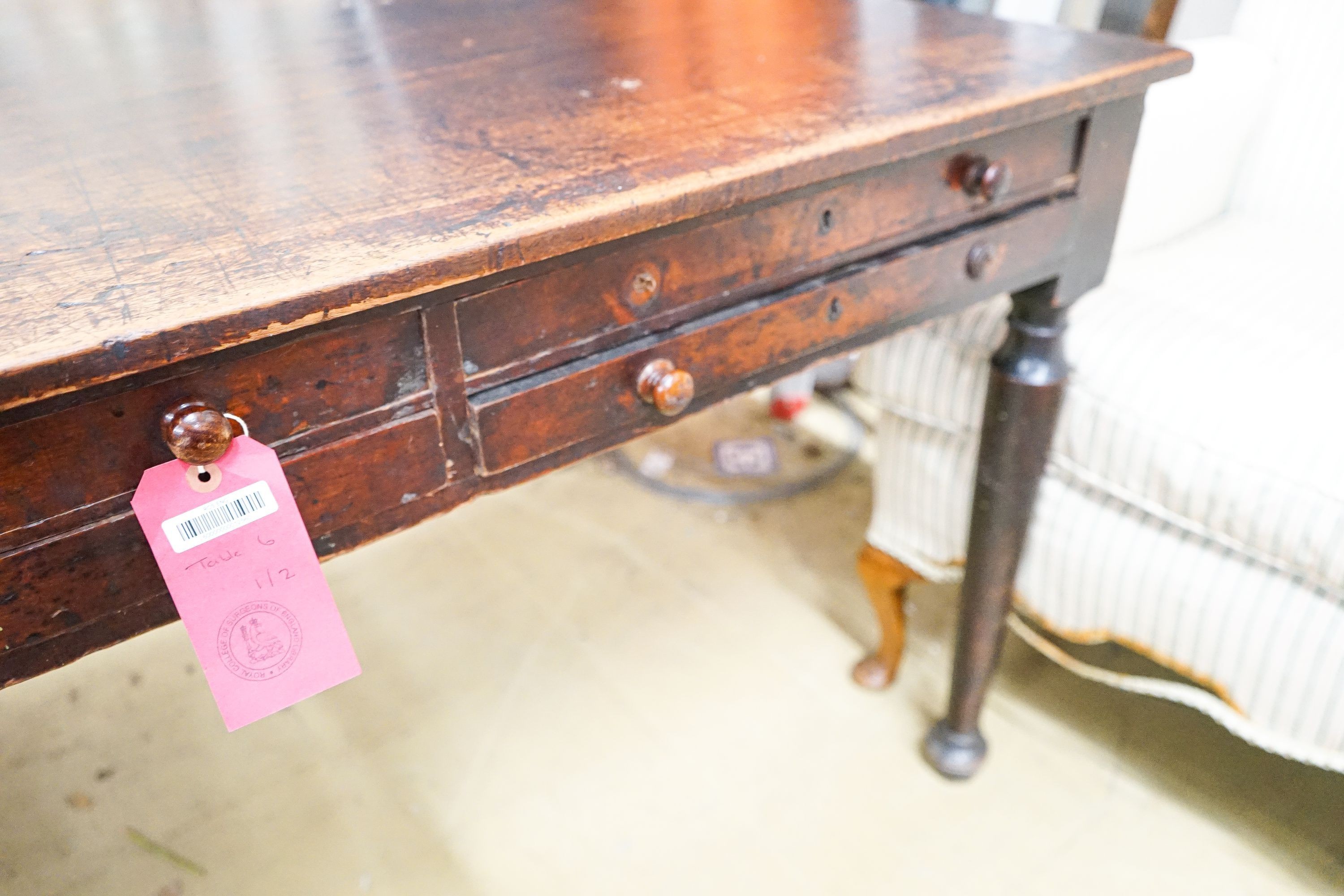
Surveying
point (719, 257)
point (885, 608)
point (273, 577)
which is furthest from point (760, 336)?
point (885, 608)

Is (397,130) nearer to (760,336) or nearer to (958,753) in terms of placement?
(760,336)

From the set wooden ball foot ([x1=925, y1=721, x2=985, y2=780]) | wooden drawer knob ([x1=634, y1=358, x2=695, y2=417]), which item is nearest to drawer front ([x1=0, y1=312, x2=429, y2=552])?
wooden drawer knob ([x1=634, y1=358, x2=695, y2=417])

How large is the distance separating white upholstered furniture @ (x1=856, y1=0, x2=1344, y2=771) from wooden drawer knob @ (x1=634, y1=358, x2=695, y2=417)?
0.27m

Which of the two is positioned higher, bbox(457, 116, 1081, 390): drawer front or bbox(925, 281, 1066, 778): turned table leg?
bbox(457, 116, 1081, 390): drawer front

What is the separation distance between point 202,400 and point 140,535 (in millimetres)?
74

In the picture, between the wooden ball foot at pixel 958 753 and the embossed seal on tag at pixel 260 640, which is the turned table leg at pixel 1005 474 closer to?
the wooden ball foot at pixel 958 753

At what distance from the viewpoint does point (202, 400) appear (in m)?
0.43

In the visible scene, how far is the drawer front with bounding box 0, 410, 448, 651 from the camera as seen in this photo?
Answer: 0.42m

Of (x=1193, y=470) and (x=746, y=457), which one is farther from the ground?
(x=1193, y=470)

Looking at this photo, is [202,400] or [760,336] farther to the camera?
[760,336]

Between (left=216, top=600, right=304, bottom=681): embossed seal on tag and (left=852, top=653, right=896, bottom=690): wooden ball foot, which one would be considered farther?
(left=852, top=653, right=896, bottom=690): wooden ball foot

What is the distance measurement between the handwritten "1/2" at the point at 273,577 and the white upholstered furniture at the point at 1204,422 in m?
0.50

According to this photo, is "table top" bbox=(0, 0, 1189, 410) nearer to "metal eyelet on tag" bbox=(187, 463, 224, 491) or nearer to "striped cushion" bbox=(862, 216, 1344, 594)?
"metal eyelet on tag" bbox=(187, 463, 224, 491)

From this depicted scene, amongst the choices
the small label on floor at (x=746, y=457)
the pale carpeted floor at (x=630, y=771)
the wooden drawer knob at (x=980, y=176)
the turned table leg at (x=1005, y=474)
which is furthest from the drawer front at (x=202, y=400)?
the small label on floor at (x=746, y=457)
